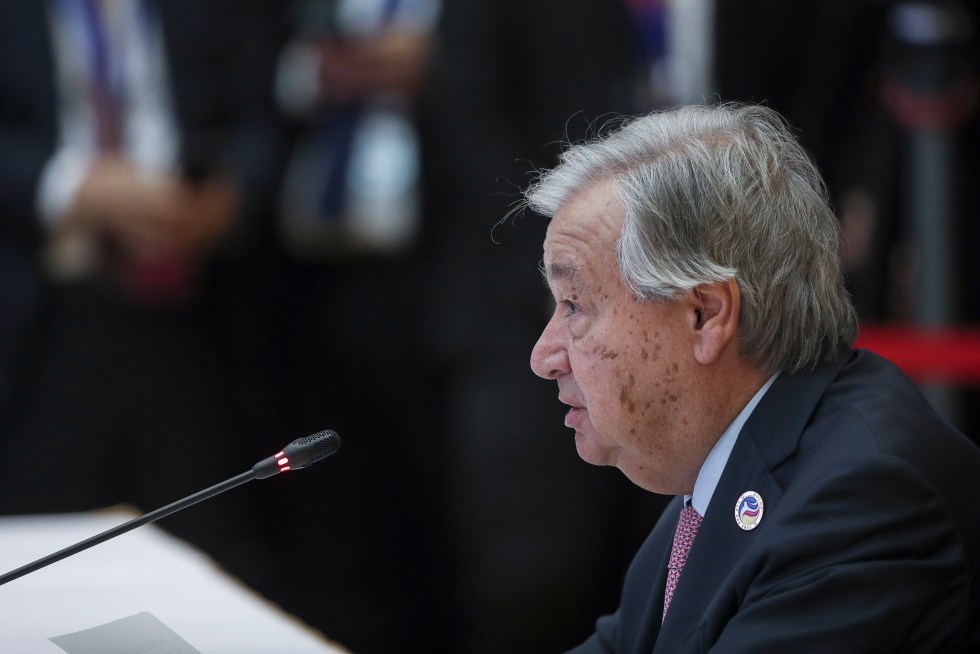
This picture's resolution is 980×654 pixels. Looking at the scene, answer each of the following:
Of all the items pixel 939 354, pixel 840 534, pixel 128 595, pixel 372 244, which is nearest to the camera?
pixel 840 534

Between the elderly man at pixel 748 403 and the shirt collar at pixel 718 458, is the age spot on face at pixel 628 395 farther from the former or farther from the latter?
the shirt collar at pixel 718 458

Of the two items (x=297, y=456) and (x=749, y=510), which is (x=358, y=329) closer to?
(x=297, y=456)

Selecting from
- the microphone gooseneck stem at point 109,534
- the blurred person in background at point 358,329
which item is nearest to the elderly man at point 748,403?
the microphone gooseneck stem at point 109,534

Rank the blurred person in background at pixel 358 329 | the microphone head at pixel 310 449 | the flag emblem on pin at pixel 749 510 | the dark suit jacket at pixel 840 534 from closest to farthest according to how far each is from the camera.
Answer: the dark suit jacket at pixel 840 534, the flag emblem on pin at pixel 749 510, the microphone head at pixel 310 449, the blurred person in background at pixel 358 329

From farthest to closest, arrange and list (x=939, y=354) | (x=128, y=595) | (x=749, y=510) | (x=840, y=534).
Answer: (x=939, y=354)
(x=128, y=595)
(x=749, y=510)
(x=840, y=534)

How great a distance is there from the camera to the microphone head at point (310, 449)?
5.56 feet

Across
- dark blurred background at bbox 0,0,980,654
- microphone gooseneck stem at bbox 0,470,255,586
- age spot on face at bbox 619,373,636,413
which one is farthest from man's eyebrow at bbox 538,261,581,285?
dark blurred background at bbox 0,0,980,654

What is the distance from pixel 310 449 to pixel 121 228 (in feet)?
6.52

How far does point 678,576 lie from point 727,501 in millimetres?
172

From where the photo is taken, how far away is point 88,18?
3430 millimetres

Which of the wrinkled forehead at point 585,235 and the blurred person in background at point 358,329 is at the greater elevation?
the wrinkled forehead at point 585,235

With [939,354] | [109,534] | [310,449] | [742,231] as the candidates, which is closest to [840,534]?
[742,231]

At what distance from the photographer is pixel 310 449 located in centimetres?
170

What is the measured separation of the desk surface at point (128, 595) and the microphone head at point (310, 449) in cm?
29
